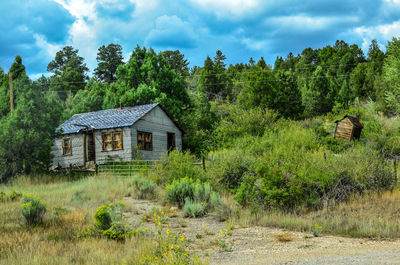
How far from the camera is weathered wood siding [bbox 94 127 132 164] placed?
27.4 m

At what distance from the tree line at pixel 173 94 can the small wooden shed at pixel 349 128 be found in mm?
3507

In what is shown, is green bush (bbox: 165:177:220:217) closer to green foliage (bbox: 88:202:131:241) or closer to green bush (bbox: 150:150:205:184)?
green bush (bbox: 150:150:205:184)

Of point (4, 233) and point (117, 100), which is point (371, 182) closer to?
point (4, 233)

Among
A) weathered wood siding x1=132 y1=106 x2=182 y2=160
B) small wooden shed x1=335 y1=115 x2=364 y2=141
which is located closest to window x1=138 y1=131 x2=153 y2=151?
weathered wood siding x1=132 y1=106 x2=182 y2=160

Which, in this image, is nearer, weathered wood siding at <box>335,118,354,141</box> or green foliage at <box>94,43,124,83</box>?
weathered wood siding at <box>335,118,354,141</box>

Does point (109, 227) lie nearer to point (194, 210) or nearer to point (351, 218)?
point (194, 210)

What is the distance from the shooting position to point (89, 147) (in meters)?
29.6

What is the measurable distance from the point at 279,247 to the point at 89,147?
76.8 ft

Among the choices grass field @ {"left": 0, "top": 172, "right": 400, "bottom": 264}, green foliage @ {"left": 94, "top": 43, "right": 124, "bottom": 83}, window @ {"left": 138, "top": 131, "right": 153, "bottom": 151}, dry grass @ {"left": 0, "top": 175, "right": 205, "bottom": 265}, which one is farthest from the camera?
green foliage @ {"left": 94, "top": 43, "right": 124, "bottom": 83}

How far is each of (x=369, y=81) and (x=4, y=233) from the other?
4829 centimetres

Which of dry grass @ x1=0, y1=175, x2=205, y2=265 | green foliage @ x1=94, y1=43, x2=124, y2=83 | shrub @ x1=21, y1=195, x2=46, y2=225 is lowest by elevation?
dry grass @ x1=0, y1=175, x2=205, y2=265

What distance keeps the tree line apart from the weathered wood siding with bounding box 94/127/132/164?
348cm

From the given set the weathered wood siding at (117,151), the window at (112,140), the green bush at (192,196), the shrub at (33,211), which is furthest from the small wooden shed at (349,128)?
the shrub at (33,211)

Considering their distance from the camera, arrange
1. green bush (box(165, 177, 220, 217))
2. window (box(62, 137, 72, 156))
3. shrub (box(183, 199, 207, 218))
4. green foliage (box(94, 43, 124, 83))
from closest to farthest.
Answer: shrub (box(183, 199, 207, 218)), green bush (box(165, 177, 220, 217)), window (box(62, 137, 72, 156)), green foliage (box(94, 43, 124, 83))
